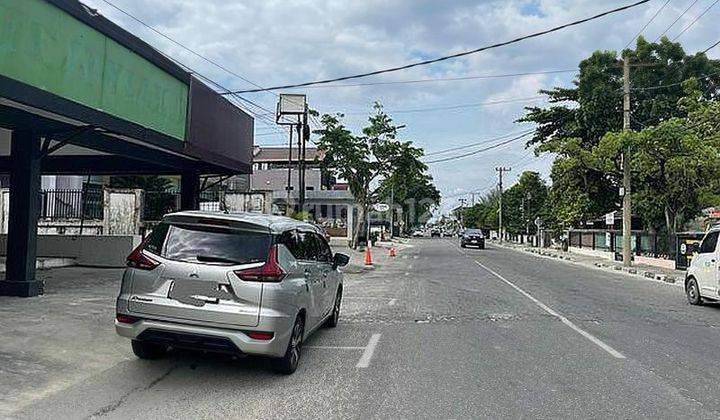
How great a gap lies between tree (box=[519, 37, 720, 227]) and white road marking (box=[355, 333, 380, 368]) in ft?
115

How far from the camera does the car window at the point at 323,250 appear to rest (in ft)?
30.5

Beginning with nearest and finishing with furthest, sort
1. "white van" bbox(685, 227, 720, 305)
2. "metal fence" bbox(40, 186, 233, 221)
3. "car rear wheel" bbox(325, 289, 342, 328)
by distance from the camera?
1. "car rear wheel" bbox(325, 289, 342, 328)
2. "white van" bbox(685, 227, 720, 305)
3. "metal fence" bbox(40, 186, 233, 221)

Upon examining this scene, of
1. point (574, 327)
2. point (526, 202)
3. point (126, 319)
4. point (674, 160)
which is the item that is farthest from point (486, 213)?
point (126, 319)

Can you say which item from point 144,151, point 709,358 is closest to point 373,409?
point 709,358

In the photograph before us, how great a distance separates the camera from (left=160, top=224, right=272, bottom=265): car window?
679cm

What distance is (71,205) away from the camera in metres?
22.2

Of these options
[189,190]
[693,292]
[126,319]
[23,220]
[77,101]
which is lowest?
[693,292]

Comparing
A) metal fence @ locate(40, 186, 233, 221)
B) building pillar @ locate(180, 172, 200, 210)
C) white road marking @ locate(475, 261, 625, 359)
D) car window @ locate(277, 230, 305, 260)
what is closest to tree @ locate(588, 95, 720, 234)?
white road marking @ locate(475, 261, 625, 359)

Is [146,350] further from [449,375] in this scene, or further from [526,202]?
[526,202]

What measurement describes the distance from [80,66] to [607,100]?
41052 millimetres

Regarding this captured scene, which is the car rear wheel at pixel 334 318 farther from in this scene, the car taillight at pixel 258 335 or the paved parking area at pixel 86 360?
the car taillight at pixel 258 335

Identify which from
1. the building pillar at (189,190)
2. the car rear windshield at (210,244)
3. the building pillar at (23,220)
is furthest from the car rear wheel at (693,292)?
the building pillar at (23,220)

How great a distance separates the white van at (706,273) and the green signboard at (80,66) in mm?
12065

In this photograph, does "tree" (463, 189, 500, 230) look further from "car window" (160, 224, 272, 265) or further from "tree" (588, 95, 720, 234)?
"car window" (160, 224, 272, 265)
